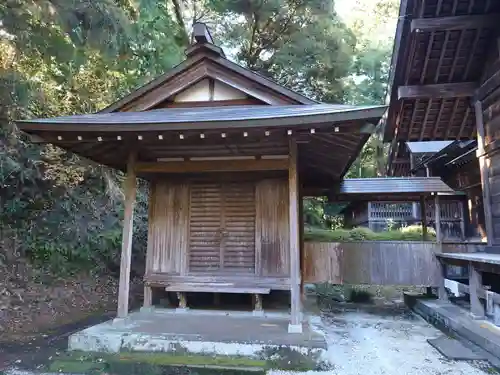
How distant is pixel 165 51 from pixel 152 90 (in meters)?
3.51

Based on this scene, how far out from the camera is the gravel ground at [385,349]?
4.54 m

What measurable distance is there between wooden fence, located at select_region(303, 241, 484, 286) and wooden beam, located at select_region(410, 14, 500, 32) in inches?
163

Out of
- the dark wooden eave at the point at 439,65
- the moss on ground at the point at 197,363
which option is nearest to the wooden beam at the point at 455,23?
the dark wooden eave at the point at 439,65

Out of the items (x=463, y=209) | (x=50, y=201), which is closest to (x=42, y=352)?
(x=50, y=201)

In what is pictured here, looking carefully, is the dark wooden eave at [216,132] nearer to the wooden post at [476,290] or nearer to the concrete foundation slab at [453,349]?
the wooden post at [476,290]

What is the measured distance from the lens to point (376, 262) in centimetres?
819

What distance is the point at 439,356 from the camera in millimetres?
5102

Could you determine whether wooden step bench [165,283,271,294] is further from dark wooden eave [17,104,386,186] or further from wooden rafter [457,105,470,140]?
wooden rafter [457,105,470,140]

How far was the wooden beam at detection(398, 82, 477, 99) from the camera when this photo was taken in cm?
731

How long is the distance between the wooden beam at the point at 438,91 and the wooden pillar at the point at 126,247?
514 centimetres

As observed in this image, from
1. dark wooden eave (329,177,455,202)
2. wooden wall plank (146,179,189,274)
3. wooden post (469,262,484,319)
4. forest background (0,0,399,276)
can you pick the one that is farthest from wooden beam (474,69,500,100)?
forest background (0,0,399,276)

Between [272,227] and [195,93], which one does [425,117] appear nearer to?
[272,227]

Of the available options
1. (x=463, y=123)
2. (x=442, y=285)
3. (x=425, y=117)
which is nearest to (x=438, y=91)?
(x=425, y=117)

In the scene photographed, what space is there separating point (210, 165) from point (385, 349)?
3.68 meters
